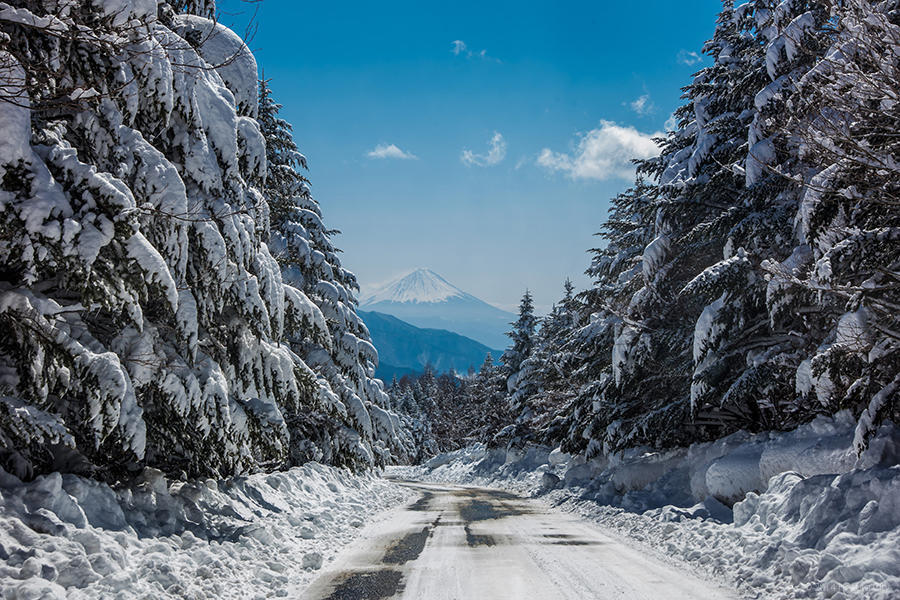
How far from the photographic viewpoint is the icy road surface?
→ 636cm

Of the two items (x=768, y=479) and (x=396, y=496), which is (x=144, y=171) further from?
(x=396, y=496)

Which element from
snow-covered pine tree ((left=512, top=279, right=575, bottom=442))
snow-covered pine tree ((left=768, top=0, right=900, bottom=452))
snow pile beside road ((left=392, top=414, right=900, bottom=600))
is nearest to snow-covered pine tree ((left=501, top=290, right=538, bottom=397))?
snow-covered pine tree ((left=512, top=279, right=575, bottom=442))

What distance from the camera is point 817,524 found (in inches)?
272

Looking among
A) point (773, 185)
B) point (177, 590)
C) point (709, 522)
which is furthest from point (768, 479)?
point (177, 590)

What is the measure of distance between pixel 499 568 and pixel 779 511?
12.9 feet

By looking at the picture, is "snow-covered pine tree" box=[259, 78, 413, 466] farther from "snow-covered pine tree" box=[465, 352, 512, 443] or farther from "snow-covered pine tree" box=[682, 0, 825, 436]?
"snow-covered pine tree" box=[465, 352, 512, 443]

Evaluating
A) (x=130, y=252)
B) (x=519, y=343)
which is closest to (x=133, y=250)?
(x=130, y=252)

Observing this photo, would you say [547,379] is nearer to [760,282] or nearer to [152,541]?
[760,282]

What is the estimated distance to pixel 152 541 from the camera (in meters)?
6.43

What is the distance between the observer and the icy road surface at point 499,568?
20.9ft

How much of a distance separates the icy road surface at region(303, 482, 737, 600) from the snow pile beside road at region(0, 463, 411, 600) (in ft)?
2.26

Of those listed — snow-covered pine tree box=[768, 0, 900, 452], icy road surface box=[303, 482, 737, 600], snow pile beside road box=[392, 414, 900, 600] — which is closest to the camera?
snow-covered pine tree box=[768, 0, 900, 452]

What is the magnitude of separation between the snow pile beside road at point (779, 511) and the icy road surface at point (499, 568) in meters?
0.69

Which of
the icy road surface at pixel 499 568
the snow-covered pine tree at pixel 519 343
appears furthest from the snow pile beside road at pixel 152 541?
the snow-covered pine tree at pixel 519 343
